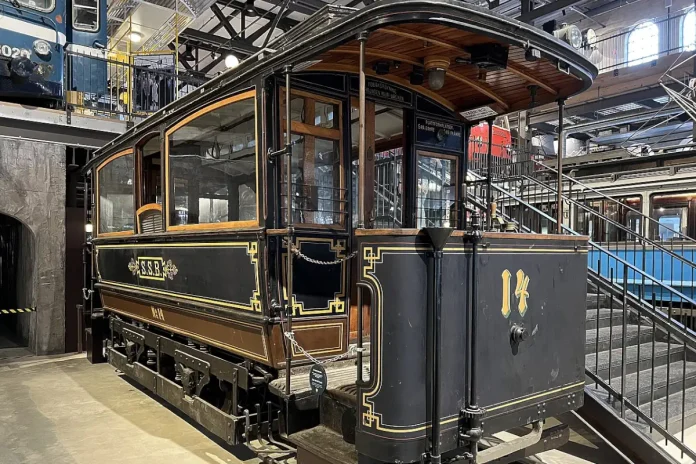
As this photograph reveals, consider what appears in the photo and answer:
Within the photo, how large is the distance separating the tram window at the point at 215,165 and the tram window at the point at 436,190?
1.39m

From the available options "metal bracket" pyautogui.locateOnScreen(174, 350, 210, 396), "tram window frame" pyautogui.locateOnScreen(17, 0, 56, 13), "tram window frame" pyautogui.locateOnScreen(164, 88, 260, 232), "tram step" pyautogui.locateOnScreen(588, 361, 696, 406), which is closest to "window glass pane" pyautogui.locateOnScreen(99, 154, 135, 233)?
"tram window frame" pyautogui.locateOnScreen(164, 88, 260, 232)

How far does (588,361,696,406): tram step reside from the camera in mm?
4160

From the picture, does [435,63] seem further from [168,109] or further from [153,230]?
[153,230]

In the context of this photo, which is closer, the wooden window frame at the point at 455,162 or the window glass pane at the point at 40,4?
the wooden window frame at the point at 455,162

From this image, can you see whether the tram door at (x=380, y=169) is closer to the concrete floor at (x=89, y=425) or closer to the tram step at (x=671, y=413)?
the concrete floor at (x=89, y=425)

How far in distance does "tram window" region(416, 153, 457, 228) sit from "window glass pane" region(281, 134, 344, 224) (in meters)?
0.85

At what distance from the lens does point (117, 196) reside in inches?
235

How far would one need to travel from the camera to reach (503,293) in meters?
2.87

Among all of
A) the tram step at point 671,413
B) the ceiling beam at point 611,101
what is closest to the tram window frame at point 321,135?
the tram step at point 671,413

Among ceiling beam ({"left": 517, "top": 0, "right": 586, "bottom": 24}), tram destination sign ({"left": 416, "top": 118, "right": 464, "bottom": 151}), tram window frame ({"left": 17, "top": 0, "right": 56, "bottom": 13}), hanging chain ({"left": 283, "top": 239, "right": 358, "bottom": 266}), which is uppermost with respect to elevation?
ceiling beam ({"left": 517, "top": 0, "right": 586, "bottom": 24})

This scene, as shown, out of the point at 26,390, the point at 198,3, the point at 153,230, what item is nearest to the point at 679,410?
the point at 153,230

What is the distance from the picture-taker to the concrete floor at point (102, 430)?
13.4 feet

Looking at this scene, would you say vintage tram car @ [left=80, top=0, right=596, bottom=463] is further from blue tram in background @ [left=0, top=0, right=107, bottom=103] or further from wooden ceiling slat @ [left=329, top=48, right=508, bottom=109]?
blue tram in background @ [left=0, top=0, right=107, bottom=103]

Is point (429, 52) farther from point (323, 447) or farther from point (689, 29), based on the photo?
point (689, 29)
